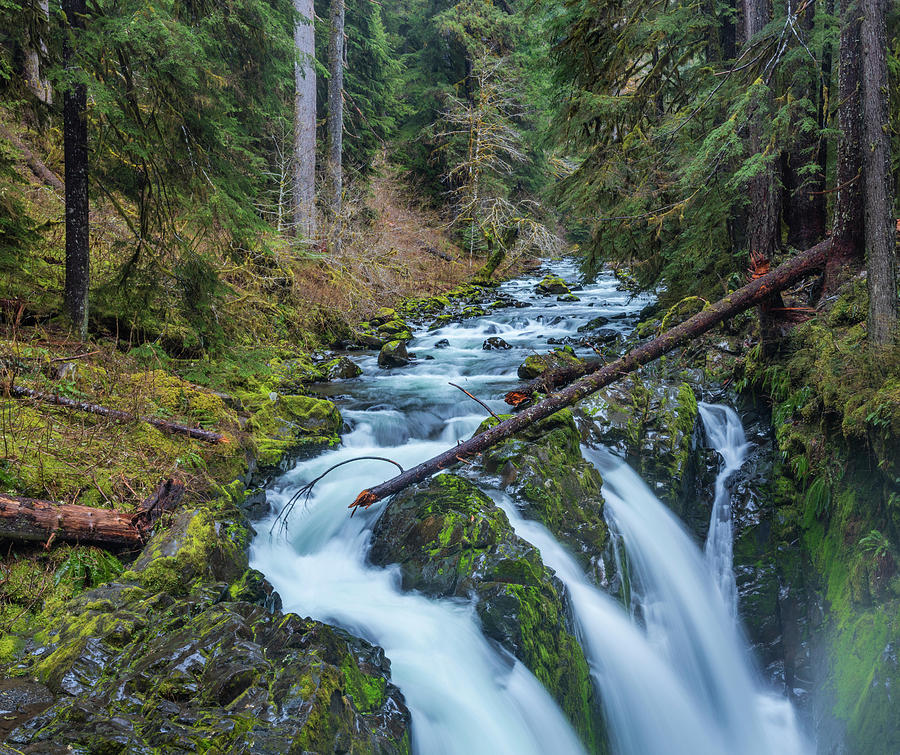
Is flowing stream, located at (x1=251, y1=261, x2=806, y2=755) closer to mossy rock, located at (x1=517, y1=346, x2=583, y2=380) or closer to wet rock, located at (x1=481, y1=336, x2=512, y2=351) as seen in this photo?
mossy rock, located at (x1=517, y1=346, x2=583, y2=380)

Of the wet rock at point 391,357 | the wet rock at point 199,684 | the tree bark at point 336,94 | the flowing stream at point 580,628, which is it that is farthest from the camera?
the tree bark at point 336,94

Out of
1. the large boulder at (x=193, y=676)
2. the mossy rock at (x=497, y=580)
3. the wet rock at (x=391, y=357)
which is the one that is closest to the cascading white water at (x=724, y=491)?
the mossy rock at (x=497, y=580)

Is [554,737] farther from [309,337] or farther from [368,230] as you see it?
[368,230]

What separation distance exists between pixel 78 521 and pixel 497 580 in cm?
289

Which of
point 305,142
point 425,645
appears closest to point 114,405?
point 425,645

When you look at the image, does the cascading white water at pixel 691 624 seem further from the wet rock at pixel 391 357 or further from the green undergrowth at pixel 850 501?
the wet rock at pixel 391 357

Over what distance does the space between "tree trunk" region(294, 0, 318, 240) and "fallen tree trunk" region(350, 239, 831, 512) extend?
8.58 meters

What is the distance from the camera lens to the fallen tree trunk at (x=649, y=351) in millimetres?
5371

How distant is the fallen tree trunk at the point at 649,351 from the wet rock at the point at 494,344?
24.0ft

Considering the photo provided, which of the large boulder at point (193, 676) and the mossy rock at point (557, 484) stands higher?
the large boulder at point (193, 676)

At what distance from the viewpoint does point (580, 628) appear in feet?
14.3

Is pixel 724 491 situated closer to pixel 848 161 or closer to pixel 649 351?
pixel 649 351

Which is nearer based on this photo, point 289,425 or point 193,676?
point 193,676

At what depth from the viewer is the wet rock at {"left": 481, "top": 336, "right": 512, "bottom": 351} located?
13137mm
